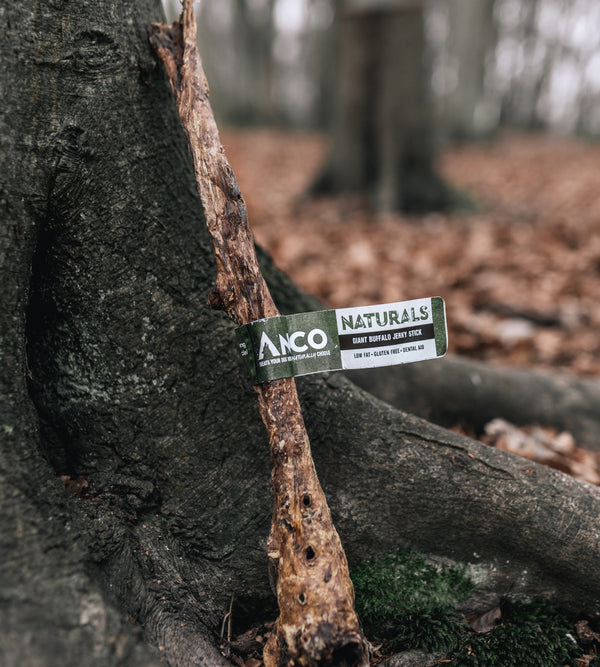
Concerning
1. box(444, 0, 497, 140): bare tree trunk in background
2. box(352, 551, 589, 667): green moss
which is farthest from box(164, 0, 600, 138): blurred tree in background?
box(352, 551, 589, 667): green moss

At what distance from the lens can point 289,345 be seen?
134cm

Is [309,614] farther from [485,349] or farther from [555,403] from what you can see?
[485,349]

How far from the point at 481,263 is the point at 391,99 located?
120 inches

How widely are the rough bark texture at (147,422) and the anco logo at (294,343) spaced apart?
37 centimetres

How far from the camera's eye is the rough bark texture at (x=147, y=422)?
133 centimetres

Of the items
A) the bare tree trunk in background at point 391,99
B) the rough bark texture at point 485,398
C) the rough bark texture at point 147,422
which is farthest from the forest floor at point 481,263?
the bare tree trunk in background at point 391,99

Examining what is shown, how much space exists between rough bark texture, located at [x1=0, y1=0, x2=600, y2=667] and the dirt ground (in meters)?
0.69

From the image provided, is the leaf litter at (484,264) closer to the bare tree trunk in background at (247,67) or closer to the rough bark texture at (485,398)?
Answer: the rough bark texture at (485,398)

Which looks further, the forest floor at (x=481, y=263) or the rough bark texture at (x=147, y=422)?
the forest floor at (x=481, y=263)

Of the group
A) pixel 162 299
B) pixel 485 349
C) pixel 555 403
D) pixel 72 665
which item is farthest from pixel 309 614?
pixel 485 349

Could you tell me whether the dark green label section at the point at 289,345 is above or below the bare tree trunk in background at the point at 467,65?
below

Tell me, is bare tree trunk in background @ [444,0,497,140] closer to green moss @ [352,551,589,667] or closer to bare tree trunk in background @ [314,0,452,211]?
bare tree trunk in background @ [314,0,452,211]

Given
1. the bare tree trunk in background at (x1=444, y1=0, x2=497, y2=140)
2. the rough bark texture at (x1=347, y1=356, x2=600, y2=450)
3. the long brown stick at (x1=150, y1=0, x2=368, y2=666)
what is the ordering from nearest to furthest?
1. the long brown stick at (x1=150, y1=0, x2=368, y2=666)
2. the rough bark texture at (x1=347, y1=356, x2=600, y2=450)
3. the bare tree trunk in background at (x1=444, y1=0, x2=497, y2=140)

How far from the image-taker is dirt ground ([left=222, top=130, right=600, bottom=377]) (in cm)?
353
